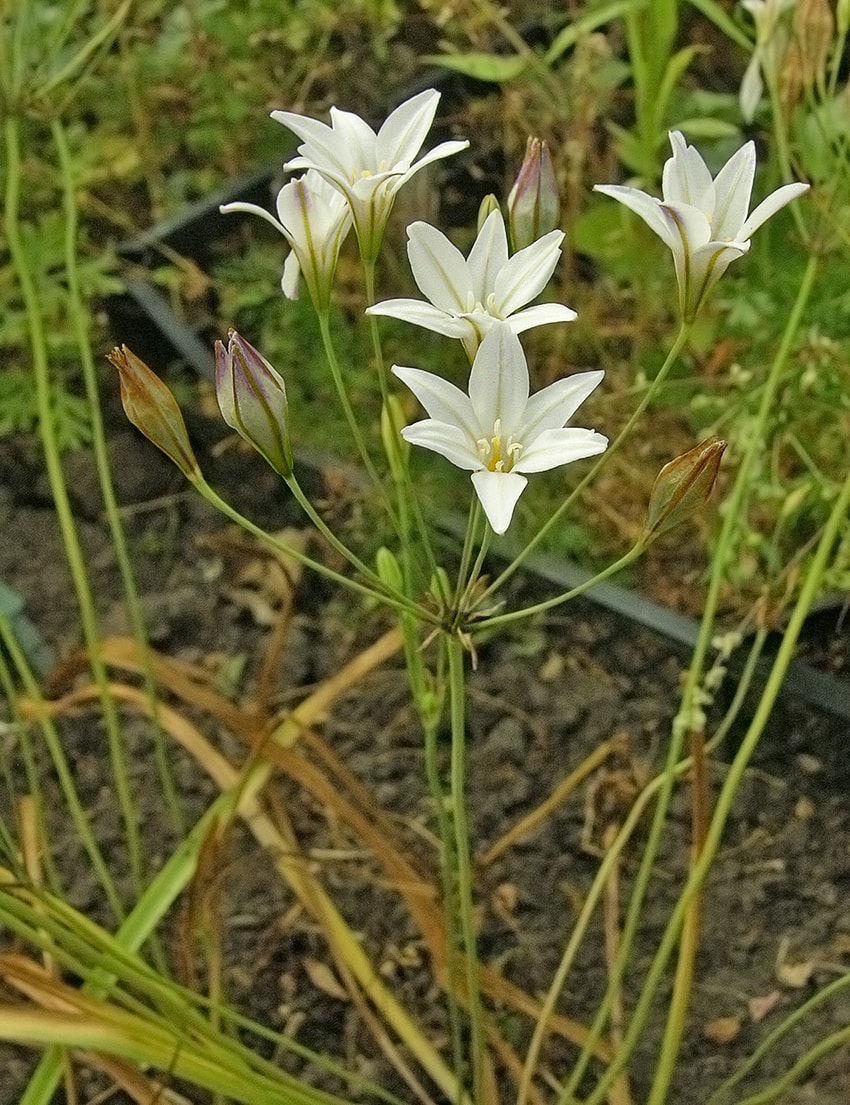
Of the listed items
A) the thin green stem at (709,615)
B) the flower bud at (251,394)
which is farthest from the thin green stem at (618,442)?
the thin green stem at (709,615)

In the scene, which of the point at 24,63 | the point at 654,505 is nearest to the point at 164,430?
the point at 654,505

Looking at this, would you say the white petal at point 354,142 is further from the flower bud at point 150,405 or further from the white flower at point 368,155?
the flower bud at point 150,405

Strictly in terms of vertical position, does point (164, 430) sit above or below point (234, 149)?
below

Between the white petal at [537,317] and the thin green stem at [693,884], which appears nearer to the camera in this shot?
the white petal at [537,317]

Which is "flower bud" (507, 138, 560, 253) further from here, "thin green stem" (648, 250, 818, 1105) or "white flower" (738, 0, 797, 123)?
"white flower" (738, 0, 797, 123)

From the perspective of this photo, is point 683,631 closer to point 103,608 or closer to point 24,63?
point 103,608

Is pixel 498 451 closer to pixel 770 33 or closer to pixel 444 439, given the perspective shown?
pixel 444 439
